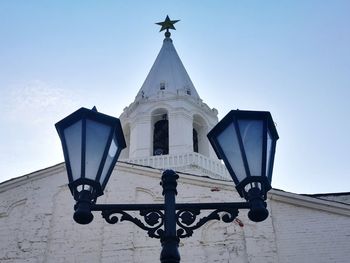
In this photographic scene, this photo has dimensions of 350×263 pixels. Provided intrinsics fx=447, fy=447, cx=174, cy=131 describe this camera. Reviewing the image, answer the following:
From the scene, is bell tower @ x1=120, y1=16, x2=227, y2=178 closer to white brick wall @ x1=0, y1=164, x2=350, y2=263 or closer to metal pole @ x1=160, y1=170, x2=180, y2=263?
white brick wall @ x1=0, y1=164, x2=350, y2=263

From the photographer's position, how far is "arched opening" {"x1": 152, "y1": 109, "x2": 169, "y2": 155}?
836 inches

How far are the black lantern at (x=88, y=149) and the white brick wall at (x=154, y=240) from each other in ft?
28.2

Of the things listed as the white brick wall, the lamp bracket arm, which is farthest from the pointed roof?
the lamp bracket arm

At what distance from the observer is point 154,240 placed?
41.1ft

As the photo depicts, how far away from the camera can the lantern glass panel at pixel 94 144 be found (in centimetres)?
391

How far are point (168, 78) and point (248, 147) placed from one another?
818 inches

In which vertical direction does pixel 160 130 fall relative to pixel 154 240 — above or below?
above

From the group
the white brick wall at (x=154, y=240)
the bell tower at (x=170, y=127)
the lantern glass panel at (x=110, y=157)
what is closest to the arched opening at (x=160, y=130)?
the bell tower at (x=170, y=127)

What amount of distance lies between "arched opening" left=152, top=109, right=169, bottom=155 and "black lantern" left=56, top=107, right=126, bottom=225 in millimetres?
16757

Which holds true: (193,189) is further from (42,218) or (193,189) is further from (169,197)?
(169,197)

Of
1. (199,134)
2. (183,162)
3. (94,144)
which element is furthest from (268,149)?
(199,134)

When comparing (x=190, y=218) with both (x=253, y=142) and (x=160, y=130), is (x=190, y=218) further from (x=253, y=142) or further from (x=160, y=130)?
(x=160, y=130)

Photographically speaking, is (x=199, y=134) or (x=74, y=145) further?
(x=199, y=134)

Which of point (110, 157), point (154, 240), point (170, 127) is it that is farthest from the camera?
point (170, 127)
